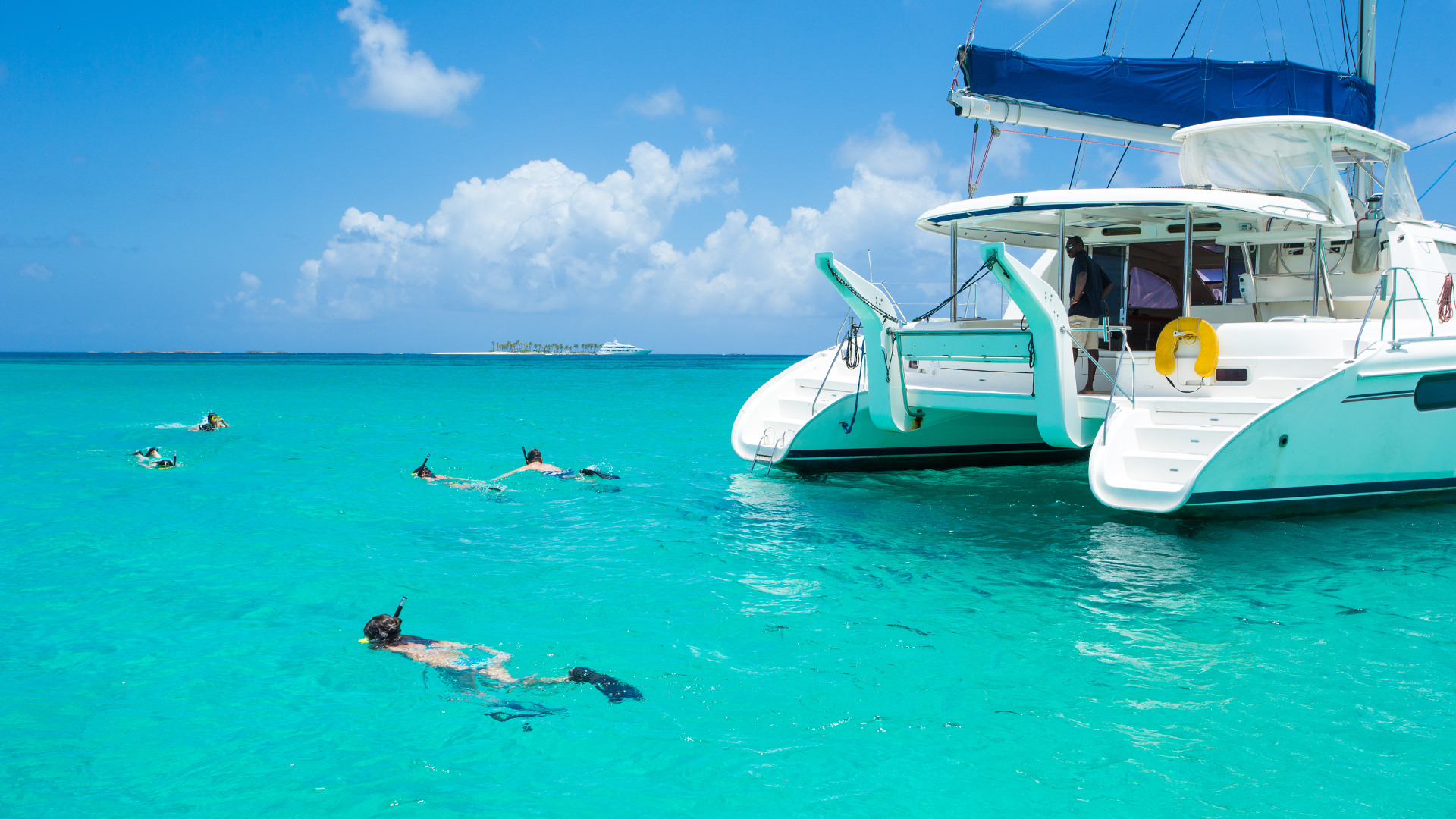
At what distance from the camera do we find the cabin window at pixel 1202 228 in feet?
28.3

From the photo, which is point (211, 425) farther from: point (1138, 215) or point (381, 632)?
point (1138, 215)

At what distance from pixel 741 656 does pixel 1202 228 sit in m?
6.69

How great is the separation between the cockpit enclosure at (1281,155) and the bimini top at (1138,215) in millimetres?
202

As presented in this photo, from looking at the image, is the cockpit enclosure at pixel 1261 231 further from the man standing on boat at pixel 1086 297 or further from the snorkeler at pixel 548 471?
the snorkeler at pixel 548 471

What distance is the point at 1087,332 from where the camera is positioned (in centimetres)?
855

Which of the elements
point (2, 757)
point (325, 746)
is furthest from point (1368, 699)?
point (2, 757)

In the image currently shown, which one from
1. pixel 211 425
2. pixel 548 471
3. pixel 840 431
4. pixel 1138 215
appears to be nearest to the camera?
pixel 1138 215

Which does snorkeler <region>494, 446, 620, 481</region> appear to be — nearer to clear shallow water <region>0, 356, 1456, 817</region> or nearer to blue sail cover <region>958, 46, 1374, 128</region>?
clear shallow water <region>0, 356, 1456, 817</region>

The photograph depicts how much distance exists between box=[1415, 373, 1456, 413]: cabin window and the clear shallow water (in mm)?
1122

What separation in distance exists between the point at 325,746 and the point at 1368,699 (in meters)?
4.94

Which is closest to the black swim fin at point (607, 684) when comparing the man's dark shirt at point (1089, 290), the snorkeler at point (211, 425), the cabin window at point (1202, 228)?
the man's dark shirt at point (1089, 290)

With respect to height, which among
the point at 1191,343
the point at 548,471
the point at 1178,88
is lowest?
the point at 548,471

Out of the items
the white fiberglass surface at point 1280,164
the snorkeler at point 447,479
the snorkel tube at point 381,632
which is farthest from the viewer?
the snorkeler at point 447,479

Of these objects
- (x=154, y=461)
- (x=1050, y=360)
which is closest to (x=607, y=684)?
(x=1050, y=360)
